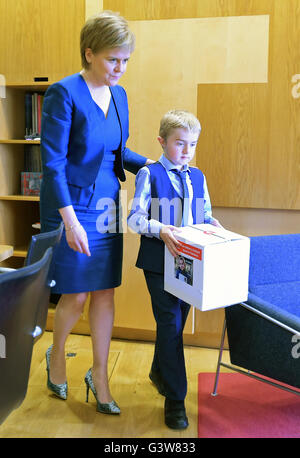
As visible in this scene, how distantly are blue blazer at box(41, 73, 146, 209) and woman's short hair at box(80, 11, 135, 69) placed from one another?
0.17 metres

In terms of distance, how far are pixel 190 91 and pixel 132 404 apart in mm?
1610

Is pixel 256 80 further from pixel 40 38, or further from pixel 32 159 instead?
pixel 32 159

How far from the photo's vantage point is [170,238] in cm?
189

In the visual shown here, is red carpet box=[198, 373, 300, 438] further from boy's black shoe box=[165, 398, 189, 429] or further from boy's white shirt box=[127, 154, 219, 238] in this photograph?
boy's white shirt box=[127, 154, 219, 238]

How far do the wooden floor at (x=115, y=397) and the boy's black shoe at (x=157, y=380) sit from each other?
0.10ft

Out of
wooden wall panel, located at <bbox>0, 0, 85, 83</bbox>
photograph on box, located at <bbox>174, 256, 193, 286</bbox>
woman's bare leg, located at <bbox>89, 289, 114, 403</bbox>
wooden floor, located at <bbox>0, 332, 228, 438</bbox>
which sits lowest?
wooden floor, located at <bbox>0, 332, 228, 438</bbox>

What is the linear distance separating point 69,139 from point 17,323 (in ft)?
3.42

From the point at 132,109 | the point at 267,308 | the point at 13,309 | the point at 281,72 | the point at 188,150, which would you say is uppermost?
the point at 281,72

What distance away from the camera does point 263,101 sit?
2680mm

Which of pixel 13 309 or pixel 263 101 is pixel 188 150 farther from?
pixel 13 309

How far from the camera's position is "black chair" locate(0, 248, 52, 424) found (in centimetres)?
106

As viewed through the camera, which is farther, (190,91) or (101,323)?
(190,91)

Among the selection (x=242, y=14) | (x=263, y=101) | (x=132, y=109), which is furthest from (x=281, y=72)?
(x=132, y=109)

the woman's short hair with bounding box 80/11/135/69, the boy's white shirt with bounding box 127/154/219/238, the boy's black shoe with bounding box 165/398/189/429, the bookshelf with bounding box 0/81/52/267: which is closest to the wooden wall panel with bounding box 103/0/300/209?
the bookshelf with bounding box 0/81/52/267
